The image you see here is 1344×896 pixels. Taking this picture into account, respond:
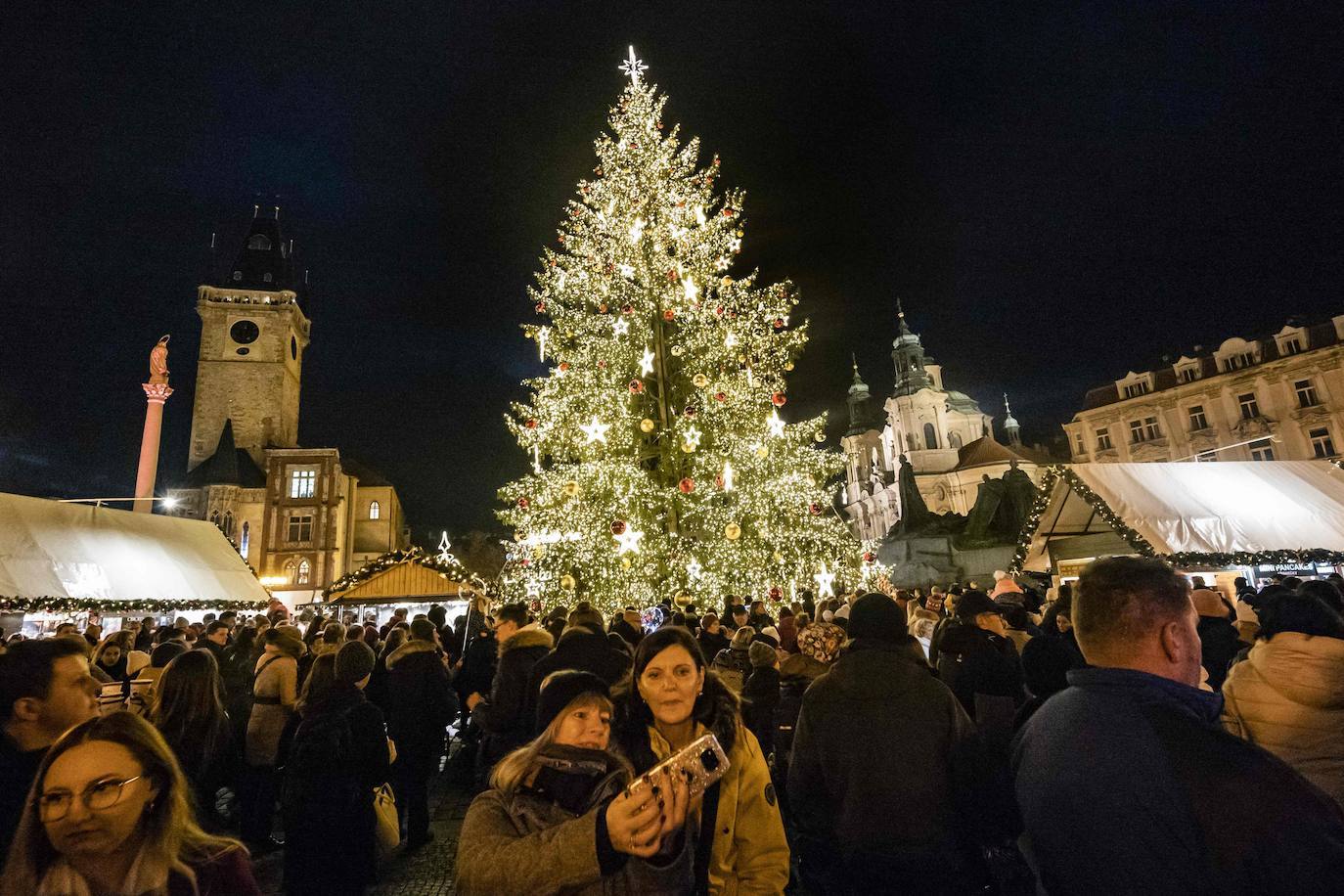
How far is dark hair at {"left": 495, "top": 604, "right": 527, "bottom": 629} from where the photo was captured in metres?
6.80

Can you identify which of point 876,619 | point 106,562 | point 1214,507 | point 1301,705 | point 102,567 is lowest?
point 1301,705

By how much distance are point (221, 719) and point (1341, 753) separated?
6622 mm

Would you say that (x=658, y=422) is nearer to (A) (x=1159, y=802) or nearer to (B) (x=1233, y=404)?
(A) (x=1159, y=802)

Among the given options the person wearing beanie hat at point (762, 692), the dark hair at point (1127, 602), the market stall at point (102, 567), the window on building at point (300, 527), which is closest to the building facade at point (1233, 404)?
the person wearing beanie hat at point (762, 692)

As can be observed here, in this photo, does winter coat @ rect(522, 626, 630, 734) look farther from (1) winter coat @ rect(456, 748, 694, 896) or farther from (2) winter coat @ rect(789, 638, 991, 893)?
(1) winter coat @ rect(456, 748, 694, 896)

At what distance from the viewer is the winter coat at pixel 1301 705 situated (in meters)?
2.80

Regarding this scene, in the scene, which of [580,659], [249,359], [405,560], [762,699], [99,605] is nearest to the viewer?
[580,659]

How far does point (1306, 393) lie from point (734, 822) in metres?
52.8

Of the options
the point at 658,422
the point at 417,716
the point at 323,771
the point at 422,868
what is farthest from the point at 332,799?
the point at 658,422

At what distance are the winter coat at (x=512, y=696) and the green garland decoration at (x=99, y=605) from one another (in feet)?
42.7

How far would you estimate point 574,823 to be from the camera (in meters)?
1.76

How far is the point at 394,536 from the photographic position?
6244cm

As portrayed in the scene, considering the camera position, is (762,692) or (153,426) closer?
(762,692)

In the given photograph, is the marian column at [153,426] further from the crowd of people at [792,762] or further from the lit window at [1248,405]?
the lit window at [1248,405]
